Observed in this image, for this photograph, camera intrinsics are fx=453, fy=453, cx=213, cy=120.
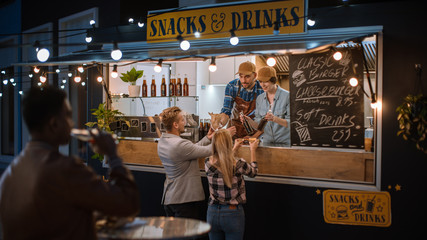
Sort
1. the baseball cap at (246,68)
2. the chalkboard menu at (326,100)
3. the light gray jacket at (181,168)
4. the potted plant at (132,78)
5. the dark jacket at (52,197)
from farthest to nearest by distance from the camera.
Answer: the potted plant at (132,78) → the baseball cap at (246,68) → the chalkboard menu at (326,100) → the light gray jacket at (181,168) → the dark jacket at (52,197)

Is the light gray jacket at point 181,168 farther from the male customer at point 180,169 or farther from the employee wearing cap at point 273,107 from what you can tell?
the employee wearing cap at point 273,107

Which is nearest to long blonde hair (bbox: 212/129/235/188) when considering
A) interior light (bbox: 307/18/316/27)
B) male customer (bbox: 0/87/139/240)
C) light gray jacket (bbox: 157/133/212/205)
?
light gray jacket (bbox: 157/133/212/205)

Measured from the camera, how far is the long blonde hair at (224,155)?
15.1 feet

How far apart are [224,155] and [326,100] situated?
1.71 metres

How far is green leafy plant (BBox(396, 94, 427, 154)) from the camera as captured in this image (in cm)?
466

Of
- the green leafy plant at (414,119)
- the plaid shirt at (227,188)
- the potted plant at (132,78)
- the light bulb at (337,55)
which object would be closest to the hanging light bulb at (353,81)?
the light bulb at (337,55)

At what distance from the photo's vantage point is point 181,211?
16.8 ft

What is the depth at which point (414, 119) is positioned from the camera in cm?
471

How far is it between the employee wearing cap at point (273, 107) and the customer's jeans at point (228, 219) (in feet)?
A: 5.75

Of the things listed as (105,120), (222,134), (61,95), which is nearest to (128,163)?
(105,120)

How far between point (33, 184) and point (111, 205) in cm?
39


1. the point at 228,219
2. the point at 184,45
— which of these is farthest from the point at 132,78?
the point at 228,219

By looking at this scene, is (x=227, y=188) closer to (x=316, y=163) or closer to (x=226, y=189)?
(x=226, y=189)

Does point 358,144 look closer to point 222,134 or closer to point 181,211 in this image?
point 222,134
